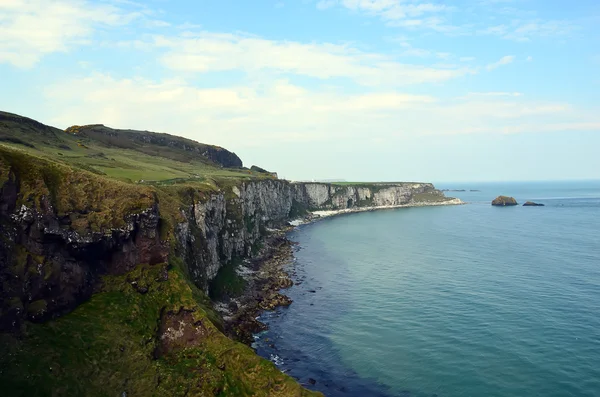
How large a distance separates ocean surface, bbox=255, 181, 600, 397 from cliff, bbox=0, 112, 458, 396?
15673 mm

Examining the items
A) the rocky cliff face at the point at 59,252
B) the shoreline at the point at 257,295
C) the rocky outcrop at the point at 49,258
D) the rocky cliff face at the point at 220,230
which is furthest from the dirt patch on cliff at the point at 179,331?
the shoreline at the point at 257,295

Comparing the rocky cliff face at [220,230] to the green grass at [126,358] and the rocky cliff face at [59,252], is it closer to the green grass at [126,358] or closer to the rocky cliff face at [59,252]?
the rocky cliff face at [59,252]

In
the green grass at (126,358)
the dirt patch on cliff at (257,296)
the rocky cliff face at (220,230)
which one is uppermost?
the rocky cliff face at (220,230)

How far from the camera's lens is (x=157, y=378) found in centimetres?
3894

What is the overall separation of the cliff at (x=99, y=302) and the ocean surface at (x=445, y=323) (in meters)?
15.7

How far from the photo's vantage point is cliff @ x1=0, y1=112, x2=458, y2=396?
117 ft

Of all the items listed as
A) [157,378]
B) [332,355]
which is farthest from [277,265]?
[157,378]

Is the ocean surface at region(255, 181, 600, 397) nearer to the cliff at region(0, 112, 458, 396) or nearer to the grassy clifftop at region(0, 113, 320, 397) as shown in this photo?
the grassy clifftop at region(0, 113, 320, 397)

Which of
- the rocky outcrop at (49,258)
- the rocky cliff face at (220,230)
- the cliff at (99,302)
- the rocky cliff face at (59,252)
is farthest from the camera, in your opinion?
the rocky cliff face at (220,230)

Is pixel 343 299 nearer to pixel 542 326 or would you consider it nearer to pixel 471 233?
pixel 542 326

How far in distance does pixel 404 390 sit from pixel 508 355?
17539mm

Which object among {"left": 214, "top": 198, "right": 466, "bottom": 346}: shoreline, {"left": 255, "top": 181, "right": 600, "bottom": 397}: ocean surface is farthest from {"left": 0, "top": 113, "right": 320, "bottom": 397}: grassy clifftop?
{"left": 214, "top": 198, "right": 466, "bottom": 346}: shoreline

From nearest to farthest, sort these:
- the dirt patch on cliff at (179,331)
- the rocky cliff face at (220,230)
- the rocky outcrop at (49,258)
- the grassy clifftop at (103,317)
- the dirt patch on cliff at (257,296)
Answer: the grassy clifftop at (103,317) → the rocky outcrop at (49,258) → the dirt patch on cliff at (179,331) → the dirt patch on cliff at (257,296) → the rocky cliff face at (220,230)

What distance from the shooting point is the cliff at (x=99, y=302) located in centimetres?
3566
